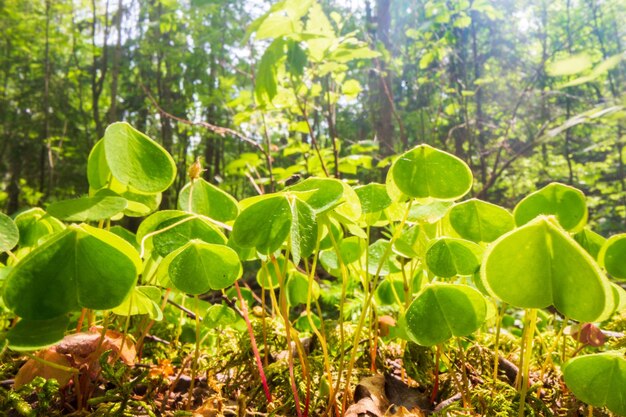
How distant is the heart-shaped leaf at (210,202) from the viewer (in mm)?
597

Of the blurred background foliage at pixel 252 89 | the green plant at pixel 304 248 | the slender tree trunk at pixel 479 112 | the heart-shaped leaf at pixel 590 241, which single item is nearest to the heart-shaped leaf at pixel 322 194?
the green plant at pixel 304 248

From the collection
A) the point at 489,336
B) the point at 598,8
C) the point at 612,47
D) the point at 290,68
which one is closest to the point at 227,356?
the point at 489,336

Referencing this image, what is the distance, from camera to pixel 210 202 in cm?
61

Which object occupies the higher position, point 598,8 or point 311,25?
point 598,8

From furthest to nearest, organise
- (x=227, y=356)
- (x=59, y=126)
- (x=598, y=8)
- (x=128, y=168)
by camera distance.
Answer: (x=59, y=126), (x=598, y=8), (x=227, y=356), (x=128, y=168)

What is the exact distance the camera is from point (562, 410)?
23.3 inches

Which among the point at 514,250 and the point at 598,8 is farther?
the point at 598,8

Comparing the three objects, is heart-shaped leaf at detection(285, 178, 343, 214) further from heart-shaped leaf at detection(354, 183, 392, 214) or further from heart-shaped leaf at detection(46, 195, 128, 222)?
heart-shaped leaf at detection(46, 195, 128, 222)

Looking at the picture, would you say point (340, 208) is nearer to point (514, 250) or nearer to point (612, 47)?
point (514, 250)

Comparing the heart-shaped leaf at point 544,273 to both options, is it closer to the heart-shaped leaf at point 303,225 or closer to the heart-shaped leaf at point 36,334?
the heart-shaped leaf at point 303,225

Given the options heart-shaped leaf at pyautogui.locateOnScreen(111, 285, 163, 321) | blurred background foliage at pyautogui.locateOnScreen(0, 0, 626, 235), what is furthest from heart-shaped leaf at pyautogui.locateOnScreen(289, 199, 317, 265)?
blurred background foliage at pyautogui.locateOnScreen(0, 0, 626, 235)

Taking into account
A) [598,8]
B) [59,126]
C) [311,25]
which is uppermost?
[598,8]

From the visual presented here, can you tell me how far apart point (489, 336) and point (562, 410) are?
0.28 m

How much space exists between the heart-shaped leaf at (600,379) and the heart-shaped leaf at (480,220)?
0.60 feet
